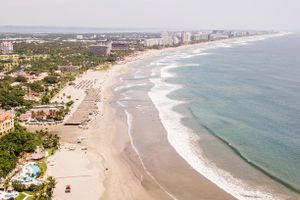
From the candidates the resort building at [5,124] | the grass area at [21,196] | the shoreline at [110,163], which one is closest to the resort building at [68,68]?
the shoreline at [110,163]

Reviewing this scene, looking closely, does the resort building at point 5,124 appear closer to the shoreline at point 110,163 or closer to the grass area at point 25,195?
the shoreline at point 110,163

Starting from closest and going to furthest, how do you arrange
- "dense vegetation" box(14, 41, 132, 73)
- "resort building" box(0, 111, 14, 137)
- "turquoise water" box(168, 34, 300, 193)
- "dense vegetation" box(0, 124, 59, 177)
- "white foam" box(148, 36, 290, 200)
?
"white foam" box(148, 36, 290, 200)
"dense vegetation" box(0, 124, 59, 177)
"turquoise water" box(168, 34, 300, 193)
"resort building" box(0, 111, 14, 137)
"dense vegetation" box(14, 41, 132, 73)

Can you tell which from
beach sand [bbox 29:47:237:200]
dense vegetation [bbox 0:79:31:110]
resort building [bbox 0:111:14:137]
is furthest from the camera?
dense vegetation [bbox 0:79:31:110]

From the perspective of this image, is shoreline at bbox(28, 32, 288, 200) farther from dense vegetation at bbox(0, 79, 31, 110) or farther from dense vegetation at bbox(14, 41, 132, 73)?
dense vegetation at bbox(14, 41, 132, 73)

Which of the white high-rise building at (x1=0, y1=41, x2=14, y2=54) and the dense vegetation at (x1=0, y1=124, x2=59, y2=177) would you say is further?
the white high-rise building at (x1=0, y1=41, x2=14, y2=54)

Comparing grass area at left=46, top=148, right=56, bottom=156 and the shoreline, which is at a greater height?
grass area at left=46, top=148, right=56, bottom=156

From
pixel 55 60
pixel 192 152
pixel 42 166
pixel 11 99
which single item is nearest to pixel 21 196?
pixel 42 166

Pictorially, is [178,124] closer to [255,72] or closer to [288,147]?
[288,147]

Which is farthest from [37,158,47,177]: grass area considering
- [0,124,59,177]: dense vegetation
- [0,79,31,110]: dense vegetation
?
[0,79,31,110]: dense vegetation
